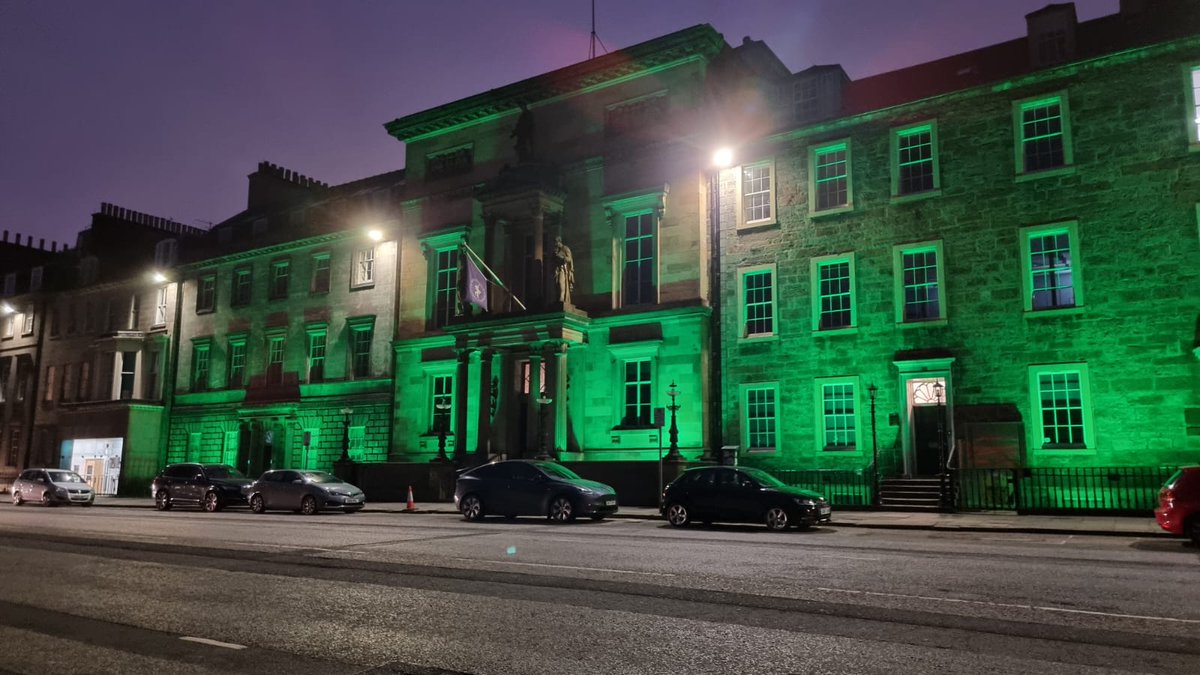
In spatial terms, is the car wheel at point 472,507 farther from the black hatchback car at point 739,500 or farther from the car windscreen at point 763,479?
the car windscreen at point 763,479

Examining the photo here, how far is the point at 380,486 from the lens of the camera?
101 ft

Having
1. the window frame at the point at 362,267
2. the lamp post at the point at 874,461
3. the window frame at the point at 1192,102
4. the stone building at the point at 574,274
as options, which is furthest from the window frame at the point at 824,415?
the window frame at the point at 362,267

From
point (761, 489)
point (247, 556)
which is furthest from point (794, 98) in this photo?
point (247, 556)

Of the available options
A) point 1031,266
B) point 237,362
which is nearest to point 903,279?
point 1031,266

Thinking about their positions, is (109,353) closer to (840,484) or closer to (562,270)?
(562,270)

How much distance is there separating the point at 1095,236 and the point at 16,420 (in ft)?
187

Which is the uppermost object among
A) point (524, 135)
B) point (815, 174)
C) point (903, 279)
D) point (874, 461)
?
point (524, 135)

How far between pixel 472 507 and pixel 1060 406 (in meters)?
16.1

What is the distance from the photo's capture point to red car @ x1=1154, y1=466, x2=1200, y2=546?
1355 centimetres

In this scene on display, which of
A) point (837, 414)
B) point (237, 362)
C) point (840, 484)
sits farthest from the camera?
point (237, 362)

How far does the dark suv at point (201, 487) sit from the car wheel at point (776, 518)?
17819mm

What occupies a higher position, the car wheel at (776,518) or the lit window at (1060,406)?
the lit window at (1060,406)

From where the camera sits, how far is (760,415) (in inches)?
1037

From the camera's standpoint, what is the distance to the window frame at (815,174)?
1011 inches
